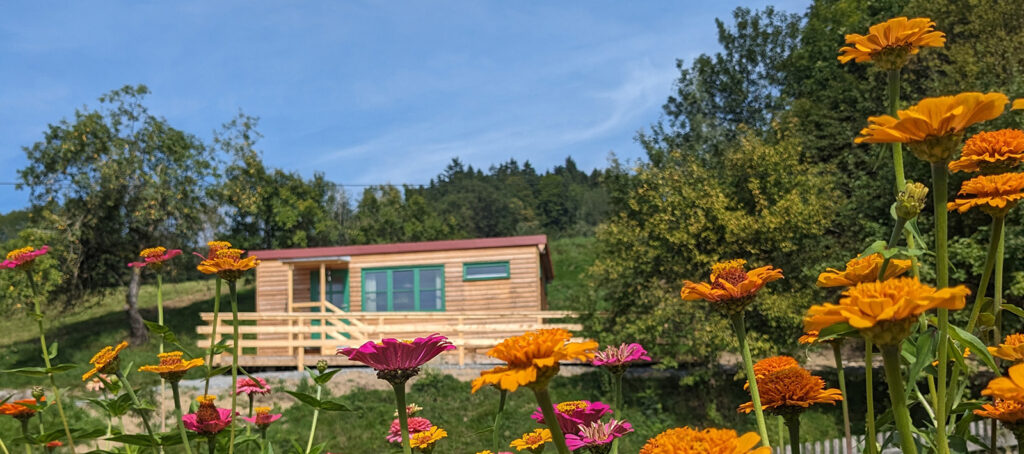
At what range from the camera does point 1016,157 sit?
3.85 ft

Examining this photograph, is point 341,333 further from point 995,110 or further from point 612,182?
point 995,110

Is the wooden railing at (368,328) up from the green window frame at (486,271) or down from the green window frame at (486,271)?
down

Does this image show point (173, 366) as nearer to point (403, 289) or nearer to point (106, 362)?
point (106, 362)

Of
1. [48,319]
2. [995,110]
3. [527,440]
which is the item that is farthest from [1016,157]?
[48,319]

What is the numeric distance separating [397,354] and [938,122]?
3.05ft

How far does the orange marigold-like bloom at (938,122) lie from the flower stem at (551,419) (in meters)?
0.52

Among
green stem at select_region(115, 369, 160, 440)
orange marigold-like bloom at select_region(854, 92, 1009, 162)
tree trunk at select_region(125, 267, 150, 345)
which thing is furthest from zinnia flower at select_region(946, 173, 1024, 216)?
tree trunk at select_region(125, 267, 150, 345)

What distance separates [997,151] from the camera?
1.19 metres

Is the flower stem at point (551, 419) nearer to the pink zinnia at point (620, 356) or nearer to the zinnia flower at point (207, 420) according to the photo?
the pink zinnia at point (620, 356)

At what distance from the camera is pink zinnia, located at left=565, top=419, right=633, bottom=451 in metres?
1.33

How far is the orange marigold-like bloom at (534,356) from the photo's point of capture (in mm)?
812

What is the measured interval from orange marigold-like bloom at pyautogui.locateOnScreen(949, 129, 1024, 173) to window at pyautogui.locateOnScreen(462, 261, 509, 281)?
1237 centimetres

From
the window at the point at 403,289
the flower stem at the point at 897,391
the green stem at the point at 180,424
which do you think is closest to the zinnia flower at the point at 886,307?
the flower stem at the point at 897,391

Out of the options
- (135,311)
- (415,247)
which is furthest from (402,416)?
(135,311)
